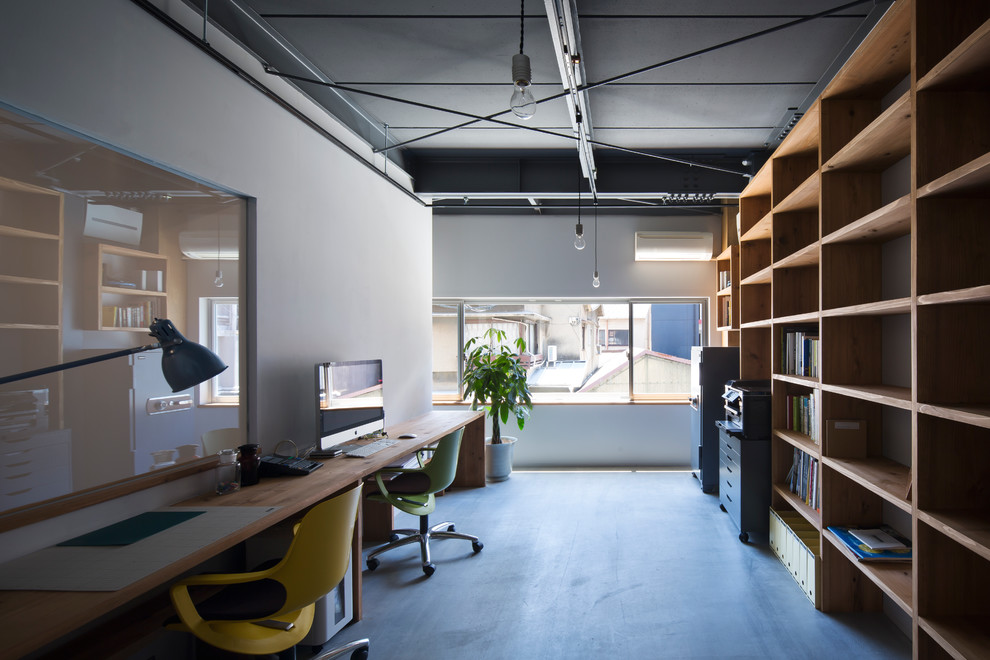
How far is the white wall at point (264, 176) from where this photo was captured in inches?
73.2

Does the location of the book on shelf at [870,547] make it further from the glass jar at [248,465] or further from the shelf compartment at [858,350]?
the glass jar at [248,465]

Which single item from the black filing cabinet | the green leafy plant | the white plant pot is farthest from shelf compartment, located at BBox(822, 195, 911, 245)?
the white plant pot

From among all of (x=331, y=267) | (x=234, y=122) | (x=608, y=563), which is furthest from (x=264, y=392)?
(x=608, y=563)

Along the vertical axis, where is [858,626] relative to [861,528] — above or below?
below

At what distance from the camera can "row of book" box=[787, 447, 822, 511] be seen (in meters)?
3.25

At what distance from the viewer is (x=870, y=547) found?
2.63m

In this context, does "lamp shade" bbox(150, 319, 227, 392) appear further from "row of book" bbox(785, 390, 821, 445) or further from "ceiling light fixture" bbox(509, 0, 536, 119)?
"row of book" bbox(785, 390, 821, 445)

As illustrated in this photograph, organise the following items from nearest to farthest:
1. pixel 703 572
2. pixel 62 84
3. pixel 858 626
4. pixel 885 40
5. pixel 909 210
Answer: pixel 62 84 → pixel 909 210 → pixel 885 40 → pixel 858 626 → pixel 703 572

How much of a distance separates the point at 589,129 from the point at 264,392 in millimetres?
2989

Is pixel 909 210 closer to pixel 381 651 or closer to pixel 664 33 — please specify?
pixel 664 33

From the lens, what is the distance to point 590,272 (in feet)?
21.9

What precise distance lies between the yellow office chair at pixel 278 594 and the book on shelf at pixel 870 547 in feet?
7.38

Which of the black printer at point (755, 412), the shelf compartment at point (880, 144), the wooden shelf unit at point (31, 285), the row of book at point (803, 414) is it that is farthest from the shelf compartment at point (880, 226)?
the wooden shelf unit at point (31, 285)

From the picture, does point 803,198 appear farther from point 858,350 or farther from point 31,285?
point 31,285
